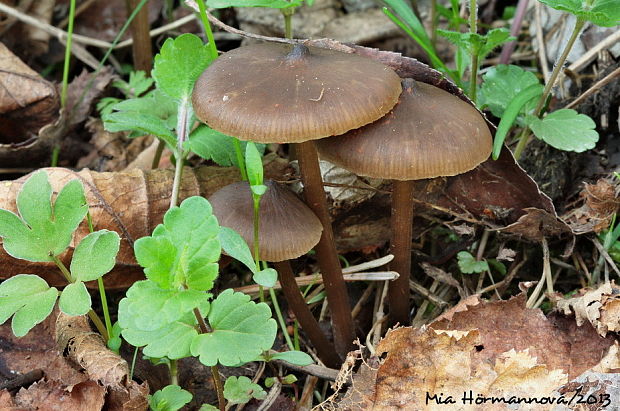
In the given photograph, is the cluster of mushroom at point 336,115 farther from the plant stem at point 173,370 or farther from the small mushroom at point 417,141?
the plant stem at point 173,370

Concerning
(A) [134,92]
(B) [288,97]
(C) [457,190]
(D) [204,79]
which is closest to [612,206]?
(C) [457,190]

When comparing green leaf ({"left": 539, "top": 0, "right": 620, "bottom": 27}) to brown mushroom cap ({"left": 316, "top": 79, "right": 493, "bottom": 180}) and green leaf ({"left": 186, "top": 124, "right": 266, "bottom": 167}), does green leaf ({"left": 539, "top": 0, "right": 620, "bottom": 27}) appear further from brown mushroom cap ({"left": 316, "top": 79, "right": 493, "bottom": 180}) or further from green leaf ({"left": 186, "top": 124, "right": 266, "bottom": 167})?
green leaf ({"left": 186, "top": 124, "right": 266, "bottom": 167})

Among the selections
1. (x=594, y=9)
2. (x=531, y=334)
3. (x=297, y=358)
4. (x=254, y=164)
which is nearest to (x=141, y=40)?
(x=254, y=164)

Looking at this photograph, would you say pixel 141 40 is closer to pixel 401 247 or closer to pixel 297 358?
pixel 401 247

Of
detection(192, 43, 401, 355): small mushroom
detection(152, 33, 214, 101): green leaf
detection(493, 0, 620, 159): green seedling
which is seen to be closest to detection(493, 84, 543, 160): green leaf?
detection(493, 0, 620, 159): green seedling

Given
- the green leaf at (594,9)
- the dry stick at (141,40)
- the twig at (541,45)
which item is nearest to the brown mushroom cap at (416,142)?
the green leaf at (594,9)

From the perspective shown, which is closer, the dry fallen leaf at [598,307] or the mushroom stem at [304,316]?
the dry fallen leaf at [598,307]
